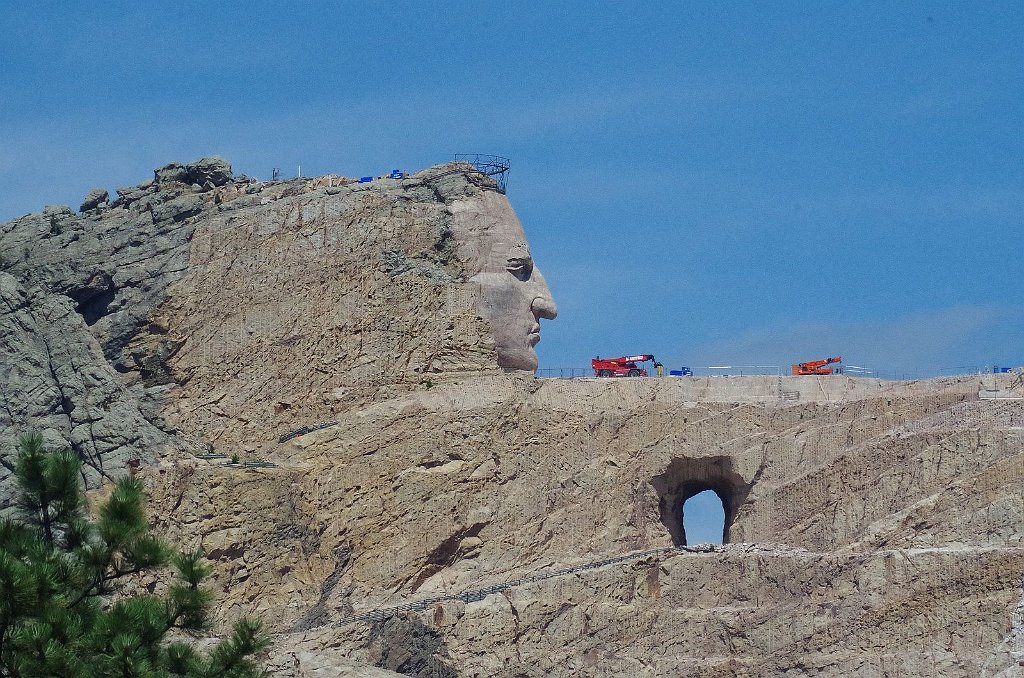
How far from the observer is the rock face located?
5616 centimetres

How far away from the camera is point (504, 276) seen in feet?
207

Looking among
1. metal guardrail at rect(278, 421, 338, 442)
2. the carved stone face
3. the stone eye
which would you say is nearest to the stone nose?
the carved stone face

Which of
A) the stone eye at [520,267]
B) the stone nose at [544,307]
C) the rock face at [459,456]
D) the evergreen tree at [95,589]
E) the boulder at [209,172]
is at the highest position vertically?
the boulder at [209,172]

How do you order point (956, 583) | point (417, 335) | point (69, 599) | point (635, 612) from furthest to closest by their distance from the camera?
point (417, 335) → point (635, 612) → point (956, 583) → point (69, 599)

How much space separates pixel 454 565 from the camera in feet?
194

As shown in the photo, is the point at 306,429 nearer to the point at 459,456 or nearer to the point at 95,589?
the point at 459,456

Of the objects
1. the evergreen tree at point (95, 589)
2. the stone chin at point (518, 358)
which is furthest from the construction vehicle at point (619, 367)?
the evergreen tree at point (95, 589)

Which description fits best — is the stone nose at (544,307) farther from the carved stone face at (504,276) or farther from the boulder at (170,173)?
the boulder at (170,173)

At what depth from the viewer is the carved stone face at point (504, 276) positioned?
6269cm

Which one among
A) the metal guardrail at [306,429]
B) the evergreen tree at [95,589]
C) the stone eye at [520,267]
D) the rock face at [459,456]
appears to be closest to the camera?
the evergreen tree at [95,589]

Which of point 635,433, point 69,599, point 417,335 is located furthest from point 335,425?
point 69,599

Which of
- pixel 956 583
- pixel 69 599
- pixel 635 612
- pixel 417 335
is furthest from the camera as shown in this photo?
pixel 417 335

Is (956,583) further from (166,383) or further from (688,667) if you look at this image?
(166,383)

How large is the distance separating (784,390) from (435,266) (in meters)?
9.52
